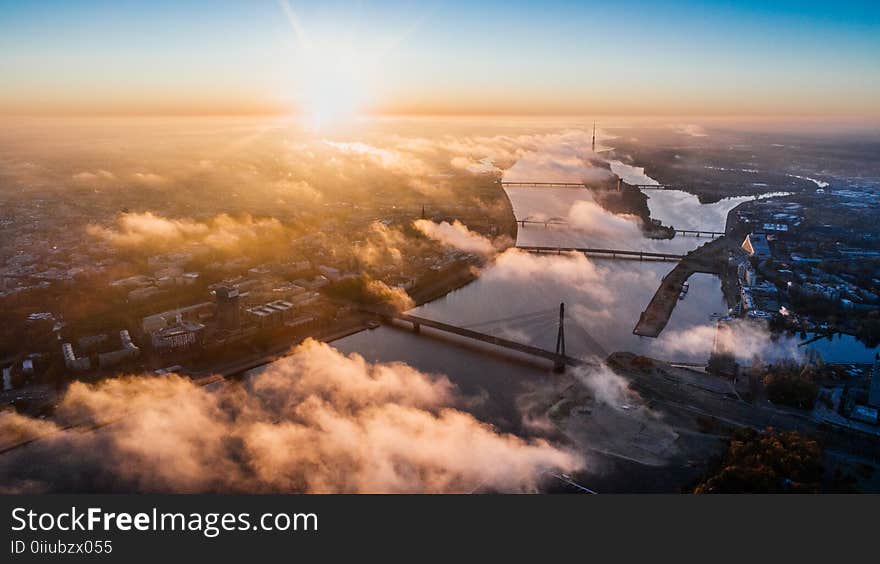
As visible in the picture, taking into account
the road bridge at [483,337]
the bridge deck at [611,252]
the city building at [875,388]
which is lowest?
the bridge deck at [611,252]

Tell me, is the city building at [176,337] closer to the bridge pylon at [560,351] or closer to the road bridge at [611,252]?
the bridge pylon at [560,351]

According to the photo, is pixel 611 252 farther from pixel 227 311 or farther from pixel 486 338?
pixel 227 311

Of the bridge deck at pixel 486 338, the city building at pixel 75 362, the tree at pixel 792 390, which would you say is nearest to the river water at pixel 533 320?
the bridge deck at pixel 486 338

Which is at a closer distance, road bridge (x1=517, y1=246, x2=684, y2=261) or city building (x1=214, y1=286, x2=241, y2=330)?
city building (x1=214, y1=286, x2=241, y2=330)

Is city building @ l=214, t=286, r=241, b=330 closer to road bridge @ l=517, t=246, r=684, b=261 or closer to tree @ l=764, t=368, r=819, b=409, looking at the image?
tree @ l=764, t=368, r=819, b=409

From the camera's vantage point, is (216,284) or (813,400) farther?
(216,284)

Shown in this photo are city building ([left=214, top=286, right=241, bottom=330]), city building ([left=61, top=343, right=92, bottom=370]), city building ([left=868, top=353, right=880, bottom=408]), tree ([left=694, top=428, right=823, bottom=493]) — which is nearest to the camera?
tree ([left=694, top=428, right=823, bottom=493])

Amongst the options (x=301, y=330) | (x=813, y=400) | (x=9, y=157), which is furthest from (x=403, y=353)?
(x=9, y=157)

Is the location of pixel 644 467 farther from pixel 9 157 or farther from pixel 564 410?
pixel 9 157

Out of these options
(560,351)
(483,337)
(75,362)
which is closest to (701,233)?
(560,351)

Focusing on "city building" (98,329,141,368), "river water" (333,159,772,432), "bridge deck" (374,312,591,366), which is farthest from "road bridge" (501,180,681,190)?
"city building" (98,329,141,368)

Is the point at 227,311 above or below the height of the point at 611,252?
above
